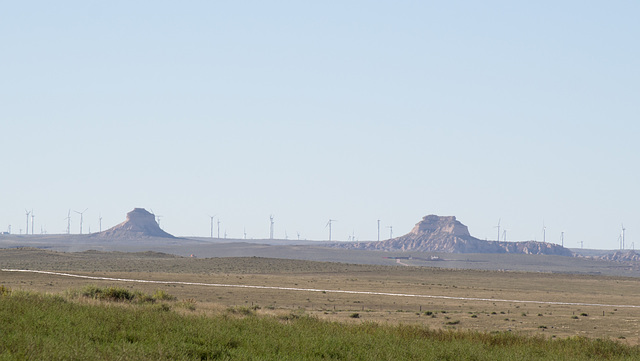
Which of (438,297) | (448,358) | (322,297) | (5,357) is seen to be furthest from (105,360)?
(438,297)

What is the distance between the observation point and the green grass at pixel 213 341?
60.6 feet

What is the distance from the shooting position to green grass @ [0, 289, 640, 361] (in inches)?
727

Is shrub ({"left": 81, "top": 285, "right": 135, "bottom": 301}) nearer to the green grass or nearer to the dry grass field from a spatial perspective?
the dry grass field

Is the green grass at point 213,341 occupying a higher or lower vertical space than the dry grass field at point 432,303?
higher

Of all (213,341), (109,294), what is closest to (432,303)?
(109,294)

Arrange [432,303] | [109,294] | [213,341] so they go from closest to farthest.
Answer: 1. [213,341]
2. [109,294]
3. [432,303]

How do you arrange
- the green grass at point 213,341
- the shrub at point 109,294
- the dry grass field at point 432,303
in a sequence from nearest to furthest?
the green grass at point 213,341 < the shrub at point 109,294 < the dry grass field at point 432,303

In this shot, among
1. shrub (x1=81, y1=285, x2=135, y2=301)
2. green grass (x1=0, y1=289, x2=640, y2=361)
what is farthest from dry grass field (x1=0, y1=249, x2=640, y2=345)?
green grass (x1=0, y1=289, x2=640, y2=361)

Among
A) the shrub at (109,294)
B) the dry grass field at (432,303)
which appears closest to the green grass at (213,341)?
the dry grass field at (432,303)

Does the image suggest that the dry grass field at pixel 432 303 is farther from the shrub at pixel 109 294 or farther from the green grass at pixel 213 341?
the green grass at pixel 213 341

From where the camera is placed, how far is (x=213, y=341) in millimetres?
21641

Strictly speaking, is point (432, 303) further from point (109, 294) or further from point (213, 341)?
point (213, 341)

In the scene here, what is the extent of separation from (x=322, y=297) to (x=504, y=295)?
2395 cm

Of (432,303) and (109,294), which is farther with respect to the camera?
(432,303)
